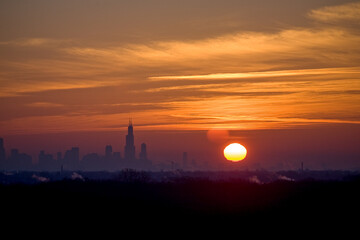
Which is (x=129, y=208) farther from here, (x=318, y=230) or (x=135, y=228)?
(x=318, y=230)

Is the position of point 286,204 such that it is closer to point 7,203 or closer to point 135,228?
point 135,228

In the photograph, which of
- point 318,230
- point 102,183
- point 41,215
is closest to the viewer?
point 318,230

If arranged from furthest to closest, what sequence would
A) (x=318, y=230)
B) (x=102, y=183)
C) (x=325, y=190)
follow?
1. (x=102, y=183)
2. (x=325, y=190)
3. (x=318, y=230)

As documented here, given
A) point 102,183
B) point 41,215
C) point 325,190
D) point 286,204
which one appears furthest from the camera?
point 102,183

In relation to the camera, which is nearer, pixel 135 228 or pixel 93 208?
pixel 135 228

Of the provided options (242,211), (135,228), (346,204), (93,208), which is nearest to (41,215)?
(93,208)

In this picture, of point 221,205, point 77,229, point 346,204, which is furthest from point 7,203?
point 346,204
